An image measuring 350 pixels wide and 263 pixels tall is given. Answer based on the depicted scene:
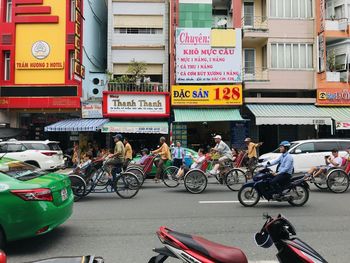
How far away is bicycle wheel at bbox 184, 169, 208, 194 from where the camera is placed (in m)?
11.5

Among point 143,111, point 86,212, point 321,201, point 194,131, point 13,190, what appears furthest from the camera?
point 194,131

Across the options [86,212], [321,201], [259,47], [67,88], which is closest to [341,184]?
[321,201]

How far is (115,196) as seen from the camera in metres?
11.1

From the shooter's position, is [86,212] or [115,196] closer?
[86,212]

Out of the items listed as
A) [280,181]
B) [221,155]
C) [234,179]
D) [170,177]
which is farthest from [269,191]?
[170,177]

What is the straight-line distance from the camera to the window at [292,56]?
72.9ft

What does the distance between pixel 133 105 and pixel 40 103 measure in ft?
17.4

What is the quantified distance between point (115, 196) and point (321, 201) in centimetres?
575

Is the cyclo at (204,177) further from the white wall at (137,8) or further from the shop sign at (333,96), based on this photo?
the white wall at (137,8)

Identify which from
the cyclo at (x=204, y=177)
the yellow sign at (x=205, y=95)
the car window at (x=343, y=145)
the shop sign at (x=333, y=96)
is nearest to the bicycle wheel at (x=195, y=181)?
the cyclo at (x=204, y=177)

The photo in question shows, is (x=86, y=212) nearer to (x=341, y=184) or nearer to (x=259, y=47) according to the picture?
(x=341, y=184)

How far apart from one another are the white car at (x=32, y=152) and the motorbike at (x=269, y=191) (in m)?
10.9

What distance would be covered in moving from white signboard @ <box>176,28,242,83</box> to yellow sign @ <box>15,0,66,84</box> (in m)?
6.91

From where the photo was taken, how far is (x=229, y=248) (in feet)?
9.91
